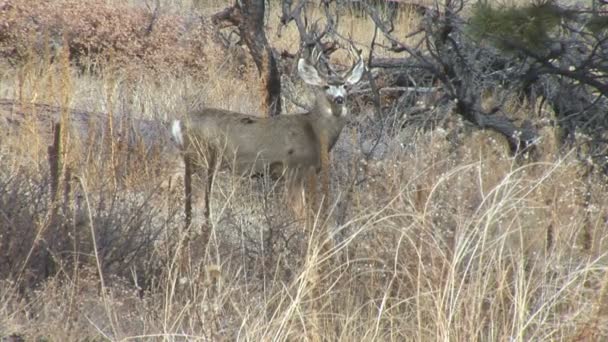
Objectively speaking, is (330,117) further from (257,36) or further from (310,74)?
(257,36)

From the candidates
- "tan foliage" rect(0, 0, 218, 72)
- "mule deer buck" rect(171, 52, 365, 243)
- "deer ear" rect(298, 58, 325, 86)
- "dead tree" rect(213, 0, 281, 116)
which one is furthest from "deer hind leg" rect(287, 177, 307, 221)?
"tan foliage" rect(0, 0, 218, 72)

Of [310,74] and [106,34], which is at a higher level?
[310,74]

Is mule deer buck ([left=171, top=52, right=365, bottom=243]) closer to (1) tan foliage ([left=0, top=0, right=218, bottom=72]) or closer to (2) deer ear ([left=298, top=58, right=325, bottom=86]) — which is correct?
(2) deer ear ([left=298, top=58, right=325, bottom=86])

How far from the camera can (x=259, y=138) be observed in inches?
289

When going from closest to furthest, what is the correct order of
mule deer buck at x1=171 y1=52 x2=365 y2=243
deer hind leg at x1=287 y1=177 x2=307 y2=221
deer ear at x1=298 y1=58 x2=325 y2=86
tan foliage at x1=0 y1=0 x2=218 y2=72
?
deer hind leg at x1=287 y1=177 x2=307 y2=221
mule deer buck at x1=171 y1=52 x2=365 y2=243
deer ear at x1=298 y1=58 x2=325 y2=86
tan foliage at x1=0 y1=0 x2=218 y2=72

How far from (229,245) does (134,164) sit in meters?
1.80

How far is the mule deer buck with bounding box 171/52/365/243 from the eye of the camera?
7.25 meters

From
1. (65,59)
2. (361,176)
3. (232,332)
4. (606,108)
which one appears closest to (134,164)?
(361,176)

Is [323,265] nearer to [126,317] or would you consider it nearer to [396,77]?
[126,317]

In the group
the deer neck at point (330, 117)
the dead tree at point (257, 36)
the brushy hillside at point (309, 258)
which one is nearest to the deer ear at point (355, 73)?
the deer neck at point (330, 117)

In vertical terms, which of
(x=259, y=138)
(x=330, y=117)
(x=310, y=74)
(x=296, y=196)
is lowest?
(x=296, y=196)

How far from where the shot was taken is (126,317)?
4.19 metres

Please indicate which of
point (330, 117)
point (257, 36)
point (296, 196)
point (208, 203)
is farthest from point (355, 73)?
point (208, 203)

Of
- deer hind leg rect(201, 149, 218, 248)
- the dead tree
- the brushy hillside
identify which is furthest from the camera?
the dead tree
